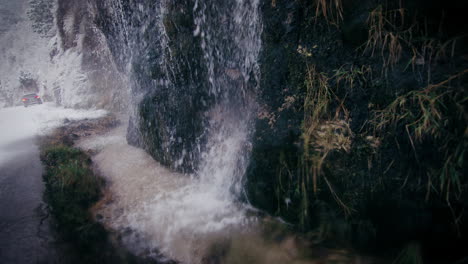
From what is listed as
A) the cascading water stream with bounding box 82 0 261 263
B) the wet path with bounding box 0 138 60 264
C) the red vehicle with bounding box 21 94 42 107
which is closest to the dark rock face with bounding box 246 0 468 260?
the cascading water stream with bounding box 82 0 261 263

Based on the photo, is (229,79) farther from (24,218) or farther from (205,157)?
(24,218)

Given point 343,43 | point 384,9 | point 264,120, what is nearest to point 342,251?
point 264,120

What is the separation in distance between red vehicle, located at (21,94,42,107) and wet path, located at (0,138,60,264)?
18.4 metres

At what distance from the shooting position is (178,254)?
3.18 m

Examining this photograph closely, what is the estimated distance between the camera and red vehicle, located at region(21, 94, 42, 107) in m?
19.2

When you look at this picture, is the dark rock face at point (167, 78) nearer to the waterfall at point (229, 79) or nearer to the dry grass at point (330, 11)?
the waterfall at point (229, 79)

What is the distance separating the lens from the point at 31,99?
19359mm

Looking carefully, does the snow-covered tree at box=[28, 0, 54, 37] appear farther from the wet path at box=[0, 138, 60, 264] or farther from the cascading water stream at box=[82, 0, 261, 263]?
the cascading water stream at box=[82, 0, 261, 263]

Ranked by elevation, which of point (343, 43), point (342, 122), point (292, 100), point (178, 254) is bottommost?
point (178, 254)

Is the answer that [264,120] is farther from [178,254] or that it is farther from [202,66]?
[178,254]

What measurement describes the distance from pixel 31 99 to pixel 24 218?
21703 mm

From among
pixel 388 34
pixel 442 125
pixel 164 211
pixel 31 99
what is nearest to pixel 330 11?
pixel 388 34

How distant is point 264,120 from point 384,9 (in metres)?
1.91

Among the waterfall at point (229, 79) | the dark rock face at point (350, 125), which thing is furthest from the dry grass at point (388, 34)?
the waterfall at point (229, 79)
